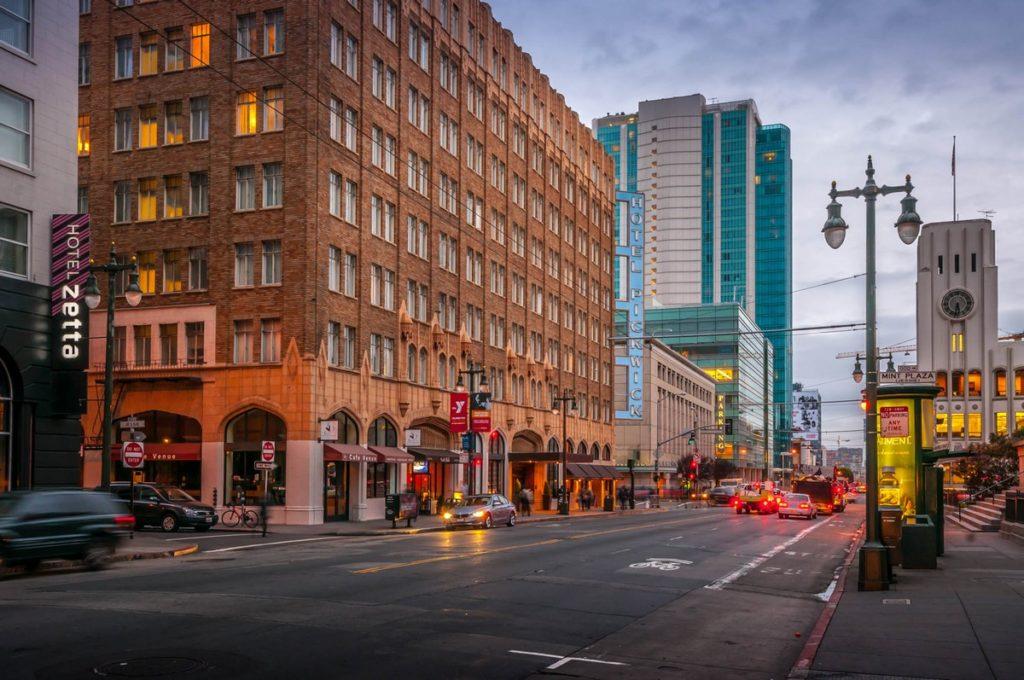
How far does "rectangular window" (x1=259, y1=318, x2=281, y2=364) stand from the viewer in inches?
1743

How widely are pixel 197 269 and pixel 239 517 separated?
461 inches

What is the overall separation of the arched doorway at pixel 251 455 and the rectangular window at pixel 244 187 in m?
8.85

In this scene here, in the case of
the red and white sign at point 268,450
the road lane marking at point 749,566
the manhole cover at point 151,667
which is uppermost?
the red and white sign at point 268,450

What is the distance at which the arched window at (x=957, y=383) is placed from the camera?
10694 centimetres

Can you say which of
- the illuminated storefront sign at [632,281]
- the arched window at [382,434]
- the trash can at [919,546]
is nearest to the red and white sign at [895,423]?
the trash can at [919,546]

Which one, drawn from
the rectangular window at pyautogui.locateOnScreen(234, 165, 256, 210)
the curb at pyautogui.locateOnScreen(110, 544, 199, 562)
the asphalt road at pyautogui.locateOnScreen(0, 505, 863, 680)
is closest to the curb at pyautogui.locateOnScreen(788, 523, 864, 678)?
the asphalt road at pyautogui.locateOnScreen(0, 505, 863, 680)

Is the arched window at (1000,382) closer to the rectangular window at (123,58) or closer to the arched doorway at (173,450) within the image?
the arched doorway at (173,450)

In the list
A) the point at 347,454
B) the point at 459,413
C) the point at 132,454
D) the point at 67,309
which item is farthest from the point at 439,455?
the point at 67,309

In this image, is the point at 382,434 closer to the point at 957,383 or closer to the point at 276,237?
the point at 276,237

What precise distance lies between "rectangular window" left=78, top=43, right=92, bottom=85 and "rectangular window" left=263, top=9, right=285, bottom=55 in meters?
9.22

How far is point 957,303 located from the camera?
107 meters

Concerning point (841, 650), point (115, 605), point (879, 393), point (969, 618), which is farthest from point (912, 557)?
point (115, 605)

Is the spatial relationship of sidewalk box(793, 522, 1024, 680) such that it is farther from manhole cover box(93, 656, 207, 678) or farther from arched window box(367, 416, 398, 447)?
arched window box(367, 416, 398, 447)

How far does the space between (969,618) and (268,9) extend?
39343mm
